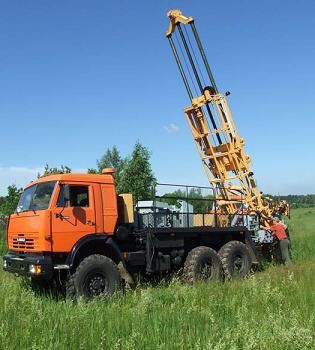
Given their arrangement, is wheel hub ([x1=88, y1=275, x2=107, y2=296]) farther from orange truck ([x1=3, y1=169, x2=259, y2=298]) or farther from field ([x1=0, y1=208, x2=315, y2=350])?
field ([x1=0, y1=208, x2=315, y2=350])

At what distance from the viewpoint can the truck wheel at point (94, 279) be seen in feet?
32.4

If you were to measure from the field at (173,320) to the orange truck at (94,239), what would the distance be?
2.16 feet

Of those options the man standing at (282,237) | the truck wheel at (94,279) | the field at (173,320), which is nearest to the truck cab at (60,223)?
the truck wheel at (94,279)

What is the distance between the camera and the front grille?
33.4 ft

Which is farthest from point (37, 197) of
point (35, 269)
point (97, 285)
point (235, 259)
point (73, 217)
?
point (235, 259)

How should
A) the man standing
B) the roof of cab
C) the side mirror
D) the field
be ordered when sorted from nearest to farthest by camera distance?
the field → the side mirror → the roof of cab → the man standing

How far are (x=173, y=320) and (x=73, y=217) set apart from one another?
4.25 m

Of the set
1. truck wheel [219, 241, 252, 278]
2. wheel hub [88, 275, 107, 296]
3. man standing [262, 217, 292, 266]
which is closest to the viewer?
wheel hub [88, 275, 107, 296]

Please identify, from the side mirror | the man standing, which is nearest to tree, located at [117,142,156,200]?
the man standing

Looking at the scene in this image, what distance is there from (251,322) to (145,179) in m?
26.1

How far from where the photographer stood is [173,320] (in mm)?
6750

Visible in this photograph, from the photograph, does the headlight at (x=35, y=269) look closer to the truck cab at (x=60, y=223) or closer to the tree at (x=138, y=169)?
the truck cab at (x=60, y=223)

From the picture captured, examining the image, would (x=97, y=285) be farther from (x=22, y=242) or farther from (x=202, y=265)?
(x=202, y=265)

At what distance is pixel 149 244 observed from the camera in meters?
11.6
